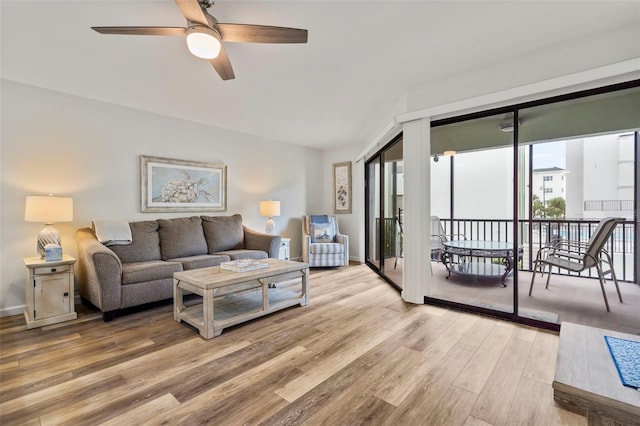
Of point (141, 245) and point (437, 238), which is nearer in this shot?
point (141, 245)

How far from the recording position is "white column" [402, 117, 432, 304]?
316 centimetres

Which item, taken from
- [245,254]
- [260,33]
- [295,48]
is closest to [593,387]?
[260,33]

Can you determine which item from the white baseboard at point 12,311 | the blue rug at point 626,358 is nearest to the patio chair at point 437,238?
the blue rug at point 626,358

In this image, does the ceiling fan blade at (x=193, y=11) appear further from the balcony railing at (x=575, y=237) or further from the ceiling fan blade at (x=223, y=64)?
the balcony railing at (x=575, y=237)

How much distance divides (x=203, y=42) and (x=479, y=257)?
14.1ft

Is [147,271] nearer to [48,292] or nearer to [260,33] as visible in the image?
[48,292]

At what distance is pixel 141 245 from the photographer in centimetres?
346

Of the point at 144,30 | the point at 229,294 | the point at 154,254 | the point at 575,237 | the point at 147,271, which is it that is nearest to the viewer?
the point at 144,30

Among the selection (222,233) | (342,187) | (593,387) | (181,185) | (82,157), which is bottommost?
(593,387)

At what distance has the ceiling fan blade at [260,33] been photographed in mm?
1832

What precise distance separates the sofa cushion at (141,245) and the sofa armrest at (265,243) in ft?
4.21

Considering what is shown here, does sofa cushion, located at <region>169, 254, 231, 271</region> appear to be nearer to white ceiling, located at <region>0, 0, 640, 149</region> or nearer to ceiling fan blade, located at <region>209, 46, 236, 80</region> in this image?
white ceiling, located at <region>0, 0, 640, 149</region>

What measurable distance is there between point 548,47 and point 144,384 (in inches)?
157

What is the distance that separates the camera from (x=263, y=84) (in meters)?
3.07
